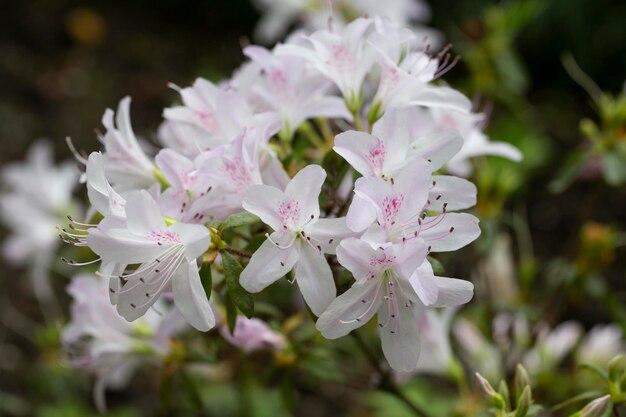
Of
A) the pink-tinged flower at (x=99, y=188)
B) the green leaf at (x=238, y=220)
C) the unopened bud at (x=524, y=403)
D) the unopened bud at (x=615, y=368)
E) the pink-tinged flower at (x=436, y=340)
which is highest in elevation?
the pink-tinged flower at (x=99, y=188)

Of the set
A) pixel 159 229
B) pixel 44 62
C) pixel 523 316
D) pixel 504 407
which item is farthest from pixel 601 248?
pixel 44 62

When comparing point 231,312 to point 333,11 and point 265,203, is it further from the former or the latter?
point 333,11

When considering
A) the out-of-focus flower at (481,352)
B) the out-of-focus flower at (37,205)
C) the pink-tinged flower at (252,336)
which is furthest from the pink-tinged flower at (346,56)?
the out-of-focus flower at (37,205)

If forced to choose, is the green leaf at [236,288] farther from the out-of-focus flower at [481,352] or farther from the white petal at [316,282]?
the out-of-focus flower at [481,352]

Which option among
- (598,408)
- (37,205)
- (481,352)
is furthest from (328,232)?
(37,205)

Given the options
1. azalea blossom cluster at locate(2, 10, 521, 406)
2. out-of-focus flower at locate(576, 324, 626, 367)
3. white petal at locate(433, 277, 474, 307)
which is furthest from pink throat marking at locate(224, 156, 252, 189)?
out-of-focus flower at locate(576, 324, 626, 367)
